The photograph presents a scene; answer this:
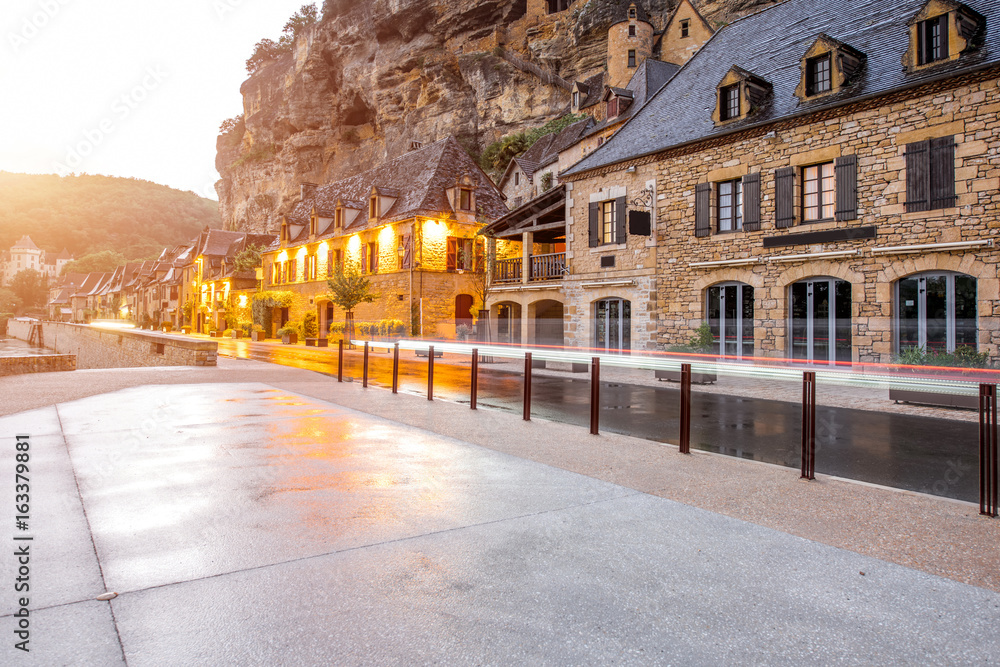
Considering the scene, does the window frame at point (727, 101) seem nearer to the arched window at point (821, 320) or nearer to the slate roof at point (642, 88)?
the arched window at point (821, 320)

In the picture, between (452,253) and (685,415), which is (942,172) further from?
(452,253)

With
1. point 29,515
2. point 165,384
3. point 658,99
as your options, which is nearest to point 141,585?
point 29,515

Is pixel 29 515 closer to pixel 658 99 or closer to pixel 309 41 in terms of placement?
pixel 658 99

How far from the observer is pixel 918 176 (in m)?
12.7

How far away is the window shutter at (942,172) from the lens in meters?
12.2

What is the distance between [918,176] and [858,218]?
1.42 m

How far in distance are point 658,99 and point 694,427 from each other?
627 inches

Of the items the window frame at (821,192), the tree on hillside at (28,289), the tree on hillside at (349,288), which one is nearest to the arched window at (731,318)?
the window frame at (821,192)

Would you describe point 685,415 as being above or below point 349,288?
below

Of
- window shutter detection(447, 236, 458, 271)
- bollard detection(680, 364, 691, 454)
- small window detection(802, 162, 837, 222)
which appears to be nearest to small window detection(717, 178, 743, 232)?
small window detection(802, 162, 837, 222)

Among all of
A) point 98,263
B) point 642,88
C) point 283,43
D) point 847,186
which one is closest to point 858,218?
point 847,186

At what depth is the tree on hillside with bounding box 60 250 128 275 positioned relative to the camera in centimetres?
9944

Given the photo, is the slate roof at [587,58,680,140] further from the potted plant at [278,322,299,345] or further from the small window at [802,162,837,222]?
the potted plant at [278,322,299,345]

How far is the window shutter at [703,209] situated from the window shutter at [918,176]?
4.81m
